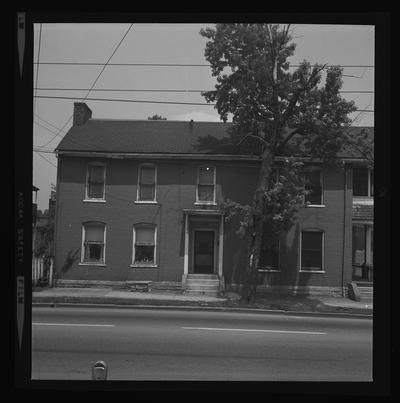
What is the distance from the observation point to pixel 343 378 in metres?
2.89

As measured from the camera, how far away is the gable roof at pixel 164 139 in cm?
555

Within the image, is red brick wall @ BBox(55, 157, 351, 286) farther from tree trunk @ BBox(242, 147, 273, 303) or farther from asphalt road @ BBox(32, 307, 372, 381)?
asphalt road @ BBox(32, 307, 372, 381)

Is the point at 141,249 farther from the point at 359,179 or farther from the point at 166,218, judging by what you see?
the point at 359,179

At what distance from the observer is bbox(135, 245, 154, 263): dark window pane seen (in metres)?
6.65

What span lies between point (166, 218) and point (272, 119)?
3691 millimetres

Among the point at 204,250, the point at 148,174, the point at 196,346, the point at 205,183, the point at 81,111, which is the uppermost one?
the point at 81,111

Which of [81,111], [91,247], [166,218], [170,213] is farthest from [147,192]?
[81,111]

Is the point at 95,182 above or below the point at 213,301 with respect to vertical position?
above

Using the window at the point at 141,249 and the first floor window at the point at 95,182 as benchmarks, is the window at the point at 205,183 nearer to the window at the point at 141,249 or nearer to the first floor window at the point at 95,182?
the window at the point at 141,249

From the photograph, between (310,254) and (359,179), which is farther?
(310,254)

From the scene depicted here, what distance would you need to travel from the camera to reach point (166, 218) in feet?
A: 32.3

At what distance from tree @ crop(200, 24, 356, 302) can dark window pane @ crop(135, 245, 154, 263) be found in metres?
1.64
